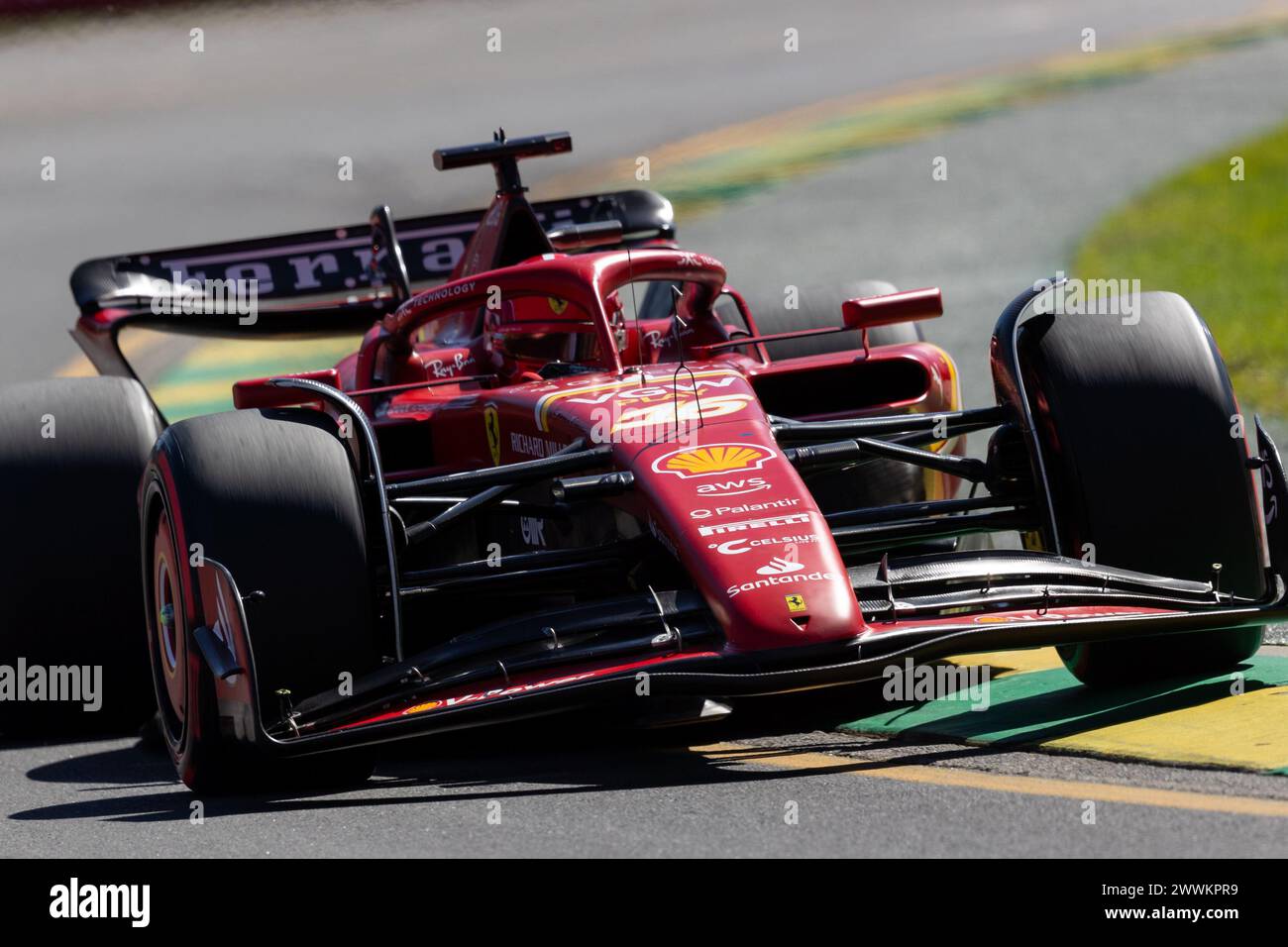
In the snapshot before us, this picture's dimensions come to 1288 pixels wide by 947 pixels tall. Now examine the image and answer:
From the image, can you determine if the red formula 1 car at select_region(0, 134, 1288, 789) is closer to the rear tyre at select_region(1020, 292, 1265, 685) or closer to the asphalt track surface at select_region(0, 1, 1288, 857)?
the rear tyre at select_region(1020, 292, 1265, 685)

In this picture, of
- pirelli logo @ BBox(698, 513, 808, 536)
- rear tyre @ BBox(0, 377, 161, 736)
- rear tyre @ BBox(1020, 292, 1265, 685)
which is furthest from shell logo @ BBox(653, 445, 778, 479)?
rear tyre @ BBox(0, 377, 161, 736)

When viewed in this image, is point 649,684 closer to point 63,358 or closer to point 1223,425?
point 1223,425

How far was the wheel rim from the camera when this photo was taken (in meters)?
5.87

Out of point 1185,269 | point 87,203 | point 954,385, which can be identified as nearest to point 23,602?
point 954,385

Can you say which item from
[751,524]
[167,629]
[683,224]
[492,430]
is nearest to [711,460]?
[751,524]

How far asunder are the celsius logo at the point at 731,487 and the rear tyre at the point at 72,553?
223cm

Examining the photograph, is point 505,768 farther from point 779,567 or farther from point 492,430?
point 492,430

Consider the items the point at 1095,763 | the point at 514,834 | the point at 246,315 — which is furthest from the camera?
the point at 246,315

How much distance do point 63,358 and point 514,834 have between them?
39.9 ft

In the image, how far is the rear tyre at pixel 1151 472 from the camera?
607 centimetres

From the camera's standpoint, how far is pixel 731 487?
5797 millimetres

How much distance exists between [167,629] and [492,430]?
1.38 meters

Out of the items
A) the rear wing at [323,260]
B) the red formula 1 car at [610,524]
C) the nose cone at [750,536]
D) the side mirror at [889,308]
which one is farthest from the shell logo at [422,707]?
the rear wing at [323,260]

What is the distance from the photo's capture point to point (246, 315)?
29.8 feet
